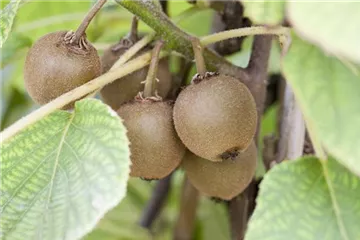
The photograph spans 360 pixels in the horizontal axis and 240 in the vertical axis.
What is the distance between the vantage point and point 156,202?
1.65 meters

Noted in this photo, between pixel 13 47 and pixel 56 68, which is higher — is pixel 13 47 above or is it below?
below

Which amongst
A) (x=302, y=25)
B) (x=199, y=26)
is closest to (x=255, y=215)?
(x=302, y=25)

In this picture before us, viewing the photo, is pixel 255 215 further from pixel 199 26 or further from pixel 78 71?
pixel 199 26

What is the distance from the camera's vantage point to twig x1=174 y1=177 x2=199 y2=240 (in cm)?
150

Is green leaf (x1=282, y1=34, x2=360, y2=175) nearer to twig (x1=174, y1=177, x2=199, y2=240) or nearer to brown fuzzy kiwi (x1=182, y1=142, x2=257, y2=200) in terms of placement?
brown fuzzy kiwi (x1=182, y1=142, x2=257, y2=200)

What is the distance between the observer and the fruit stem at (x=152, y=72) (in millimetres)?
863

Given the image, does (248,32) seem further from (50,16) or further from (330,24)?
(50,16)

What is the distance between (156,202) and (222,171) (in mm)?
749

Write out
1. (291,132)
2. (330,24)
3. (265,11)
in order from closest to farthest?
(330,24) < (265,11) < (291,132)

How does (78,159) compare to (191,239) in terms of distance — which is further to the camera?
(191,239)

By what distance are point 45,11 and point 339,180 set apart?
786 mm

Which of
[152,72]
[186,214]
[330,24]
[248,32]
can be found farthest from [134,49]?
[186,214]

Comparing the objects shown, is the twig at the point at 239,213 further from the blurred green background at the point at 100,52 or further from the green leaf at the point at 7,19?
the green leaf at the point at 7,19

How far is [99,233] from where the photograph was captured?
160cm
